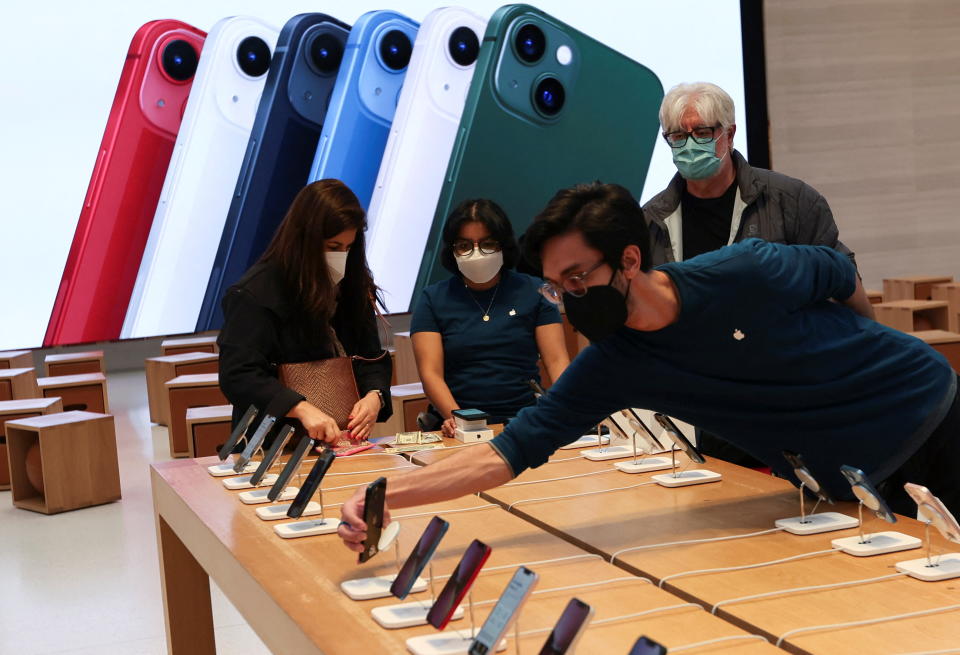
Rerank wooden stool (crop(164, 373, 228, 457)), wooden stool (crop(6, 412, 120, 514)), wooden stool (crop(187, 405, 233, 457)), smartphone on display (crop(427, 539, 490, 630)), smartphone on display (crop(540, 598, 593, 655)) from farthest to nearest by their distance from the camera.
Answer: wooden stool (crop(164, 373, 228, 457))
wooden stool (crop(187, 405, 233, 457))
wooden stool (crop(6, 412, 120, 514))
smartphone on display (crop(427, 539, 490, 630))
smartphone on display (crop(540, 598, 593, 655))

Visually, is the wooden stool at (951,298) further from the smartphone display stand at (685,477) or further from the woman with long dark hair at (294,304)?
the smartphone display stand at (685,477)

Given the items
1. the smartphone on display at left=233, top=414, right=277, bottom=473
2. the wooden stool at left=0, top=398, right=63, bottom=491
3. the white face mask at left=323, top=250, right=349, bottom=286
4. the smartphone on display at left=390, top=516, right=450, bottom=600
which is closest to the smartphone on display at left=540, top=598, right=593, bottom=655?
the smartphone on display at left=390, top=516, right=450, bottom=600

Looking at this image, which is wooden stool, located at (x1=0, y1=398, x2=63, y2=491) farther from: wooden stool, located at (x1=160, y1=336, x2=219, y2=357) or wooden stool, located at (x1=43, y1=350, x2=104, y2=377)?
wooden stool, located at (x1=160, y1=336, x2=219, y2=357)

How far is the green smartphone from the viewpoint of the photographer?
874cm

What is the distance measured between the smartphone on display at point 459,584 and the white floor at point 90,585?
1.87 meters

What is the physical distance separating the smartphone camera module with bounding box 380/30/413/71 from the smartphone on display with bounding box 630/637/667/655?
327 inches

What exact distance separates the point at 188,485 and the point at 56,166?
6.47m

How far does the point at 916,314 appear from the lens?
7.21 meters

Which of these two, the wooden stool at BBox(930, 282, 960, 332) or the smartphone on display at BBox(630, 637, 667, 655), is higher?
the smartphone on display at BBox(630, 637, 667, 655)

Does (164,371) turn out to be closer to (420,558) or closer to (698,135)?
(698,135)

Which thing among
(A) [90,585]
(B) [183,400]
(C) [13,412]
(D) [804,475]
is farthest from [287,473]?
(B) [183,400]

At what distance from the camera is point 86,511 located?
5047 millimetres

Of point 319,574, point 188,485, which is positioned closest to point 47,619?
point 188,485

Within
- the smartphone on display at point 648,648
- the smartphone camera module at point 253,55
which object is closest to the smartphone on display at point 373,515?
the smartphone on display at point 648,648
